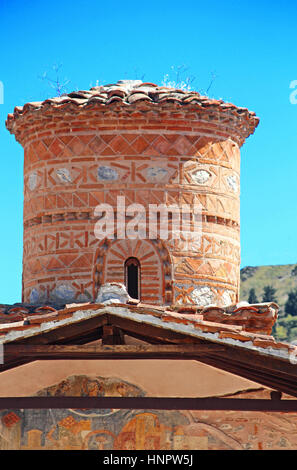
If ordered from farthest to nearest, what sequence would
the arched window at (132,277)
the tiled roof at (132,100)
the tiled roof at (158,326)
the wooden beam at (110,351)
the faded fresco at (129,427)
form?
1. the tiled roof at (132,100)
2. the arched window at (132,277)
3. the faded fresco at (129,427)
4. the wooden beam at (110,351)
5. the tiled roof at (158,326)

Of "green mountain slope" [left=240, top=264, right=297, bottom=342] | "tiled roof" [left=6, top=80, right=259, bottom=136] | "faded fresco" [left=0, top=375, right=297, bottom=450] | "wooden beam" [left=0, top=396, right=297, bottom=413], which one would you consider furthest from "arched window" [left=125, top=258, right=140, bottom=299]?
"green mountain slope" [left=240, top=264, right=297, bottom=342]

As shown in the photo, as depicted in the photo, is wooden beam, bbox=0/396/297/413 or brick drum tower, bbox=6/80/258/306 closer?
wooden beam, bbox=0/396/297/413

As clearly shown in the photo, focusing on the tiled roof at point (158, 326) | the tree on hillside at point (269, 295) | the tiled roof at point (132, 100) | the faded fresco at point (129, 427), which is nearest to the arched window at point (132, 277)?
the tiled roof at point (132, 100)

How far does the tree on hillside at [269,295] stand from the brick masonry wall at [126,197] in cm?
4360

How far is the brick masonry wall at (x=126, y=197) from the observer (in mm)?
18781

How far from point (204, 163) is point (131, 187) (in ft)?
4.84

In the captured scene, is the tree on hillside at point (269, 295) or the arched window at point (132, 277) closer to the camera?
the arched window at point (132, 277)

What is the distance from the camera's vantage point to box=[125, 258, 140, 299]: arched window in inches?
736

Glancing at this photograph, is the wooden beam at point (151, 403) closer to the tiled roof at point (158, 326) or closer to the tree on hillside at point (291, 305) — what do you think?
the tiled roof at point (158, 326)

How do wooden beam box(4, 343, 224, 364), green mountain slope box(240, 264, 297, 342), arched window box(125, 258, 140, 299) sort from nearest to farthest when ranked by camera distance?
wooden beam box(4, 343, 224, 364) < arched window box(125, 258, 140, 299) < green mountain slope box(240, 264, 297, 342)

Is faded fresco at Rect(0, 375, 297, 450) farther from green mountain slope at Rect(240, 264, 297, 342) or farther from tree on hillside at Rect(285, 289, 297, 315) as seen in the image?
tree on hillside at Rect(285, 289, 297, 315)

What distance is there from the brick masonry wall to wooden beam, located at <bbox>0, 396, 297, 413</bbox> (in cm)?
750

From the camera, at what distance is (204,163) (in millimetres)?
19438

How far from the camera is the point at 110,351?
10.9 meters
